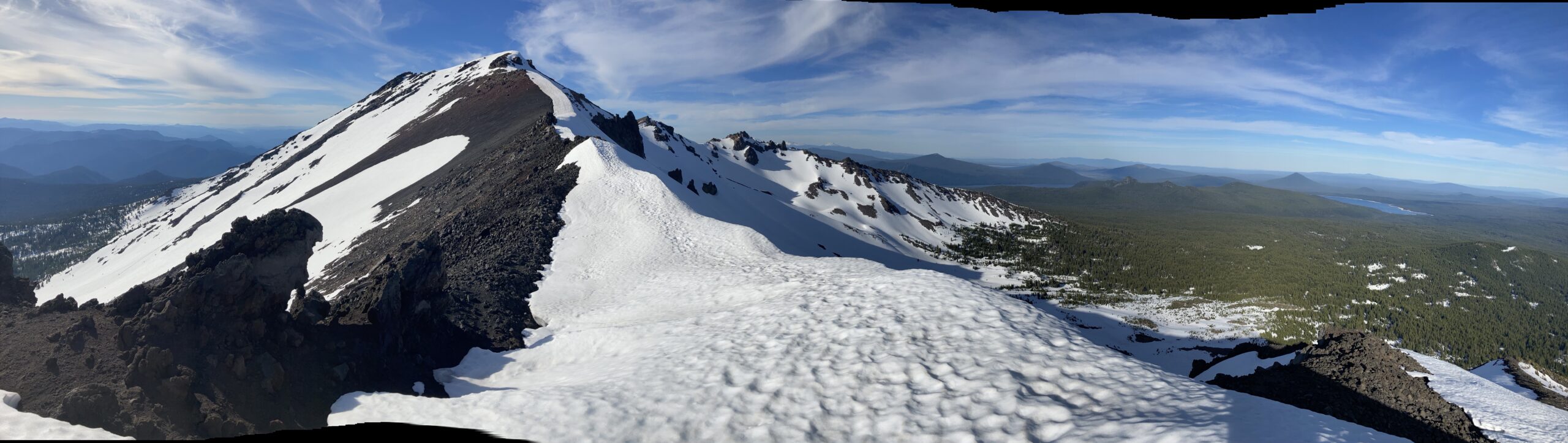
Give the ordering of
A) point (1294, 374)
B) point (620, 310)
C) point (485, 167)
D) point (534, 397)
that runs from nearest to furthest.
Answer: point (534, 397) → point (1294, 374) → point (620, 310) → point (485, 167)

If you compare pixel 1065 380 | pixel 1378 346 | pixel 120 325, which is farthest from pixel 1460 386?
pixel 120 325

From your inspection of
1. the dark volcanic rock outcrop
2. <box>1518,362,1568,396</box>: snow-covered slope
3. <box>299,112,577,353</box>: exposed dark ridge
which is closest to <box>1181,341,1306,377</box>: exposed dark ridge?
the dark volcanic rock outcrop

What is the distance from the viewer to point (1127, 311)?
43.9 metres

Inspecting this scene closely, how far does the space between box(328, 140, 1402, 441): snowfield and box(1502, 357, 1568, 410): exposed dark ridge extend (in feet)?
34.5

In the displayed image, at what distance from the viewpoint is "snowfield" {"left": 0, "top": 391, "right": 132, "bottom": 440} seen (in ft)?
17.2

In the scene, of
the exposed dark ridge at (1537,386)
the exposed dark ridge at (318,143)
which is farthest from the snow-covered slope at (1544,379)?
the exposed dark ridge at (318,143)

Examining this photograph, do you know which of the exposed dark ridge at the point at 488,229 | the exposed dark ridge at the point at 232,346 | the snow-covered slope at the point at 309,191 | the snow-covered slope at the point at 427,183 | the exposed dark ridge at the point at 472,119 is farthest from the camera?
the exposed dark ridge at the point at 472,119

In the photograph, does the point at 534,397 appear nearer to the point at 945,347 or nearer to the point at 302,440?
the point at 945,347

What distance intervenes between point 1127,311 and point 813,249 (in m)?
26.1

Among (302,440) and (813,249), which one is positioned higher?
(302,440)

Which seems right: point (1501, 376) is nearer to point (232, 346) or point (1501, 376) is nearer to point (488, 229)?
point (232, 346)

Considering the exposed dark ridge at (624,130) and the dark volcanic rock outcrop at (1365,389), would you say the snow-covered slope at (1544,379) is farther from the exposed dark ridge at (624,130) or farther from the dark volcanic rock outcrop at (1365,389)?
the exposed dark ridge at (624,130)

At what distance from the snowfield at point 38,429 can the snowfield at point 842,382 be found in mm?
2407

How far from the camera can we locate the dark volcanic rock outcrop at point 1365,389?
700 centimetres
